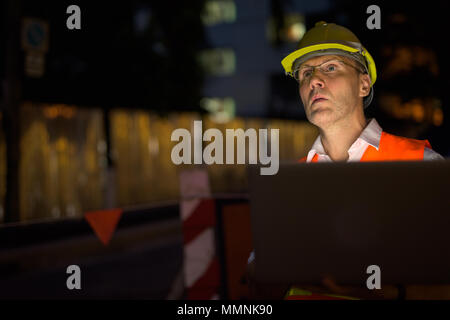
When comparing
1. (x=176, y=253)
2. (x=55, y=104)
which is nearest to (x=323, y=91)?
(x=176, y=253)

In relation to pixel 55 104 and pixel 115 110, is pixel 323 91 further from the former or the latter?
pixel 115 110

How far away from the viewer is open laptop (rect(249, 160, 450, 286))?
5.70ft

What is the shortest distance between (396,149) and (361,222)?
813mm

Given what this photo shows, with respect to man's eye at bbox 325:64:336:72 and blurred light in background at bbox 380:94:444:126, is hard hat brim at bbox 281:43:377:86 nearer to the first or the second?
man's eye at bbox 325:64:336:72

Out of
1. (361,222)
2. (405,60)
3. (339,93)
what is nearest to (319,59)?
(339,93)

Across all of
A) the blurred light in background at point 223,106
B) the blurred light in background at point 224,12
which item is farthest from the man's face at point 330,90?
the blurred light in background at point 224,12

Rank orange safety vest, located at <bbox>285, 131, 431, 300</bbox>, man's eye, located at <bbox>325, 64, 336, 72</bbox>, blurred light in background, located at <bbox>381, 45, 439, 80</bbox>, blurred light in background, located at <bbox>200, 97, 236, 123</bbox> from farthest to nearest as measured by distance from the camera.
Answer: blurred light in background, located at <bbox>200, 97, 236, 123</bbox> → blurred light in background, located at <bbox>381, 45, 439, 80</bbox> → man's eye, located at <bbox>325, 64, 336, 72</bbox> → orange safety vest, located at <bbox>285, 131, 431, 300</bbox>

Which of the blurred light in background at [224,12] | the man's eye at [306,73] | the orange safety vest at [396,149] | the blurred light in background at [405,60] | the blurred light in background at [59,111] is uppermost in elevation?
the blurred light in background at [224,12]

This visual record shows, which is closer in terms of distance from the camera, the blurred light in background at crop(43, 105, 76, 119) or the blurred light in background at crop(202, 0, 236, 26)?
the blurred light in background at crop(43, 105, 76, 119)

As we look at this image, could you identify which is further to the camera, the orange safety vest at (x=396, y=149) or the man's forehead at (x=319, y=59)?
the man's forehead at (x=319, y=59)

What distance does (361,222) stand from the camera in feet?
5.67

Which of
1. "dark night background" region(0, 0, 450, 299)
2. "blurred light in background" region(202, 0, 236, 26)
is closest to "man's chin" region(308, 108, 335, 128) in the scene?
"dark night background" region(0, 0, 450, 299)

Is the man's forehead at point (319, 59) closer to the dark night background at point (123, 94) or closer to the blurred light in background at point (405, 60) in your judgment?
the dark night background at point (123, 94)

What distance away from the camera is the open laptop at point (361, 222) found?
1737mm
